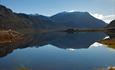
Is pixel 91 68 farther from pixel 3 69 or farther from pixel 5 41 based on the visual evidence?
Result: pixel 5 41

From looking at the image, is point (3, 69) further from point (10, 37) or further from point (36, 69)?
point (10, 37)

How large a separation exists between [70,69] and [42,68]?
5529mm

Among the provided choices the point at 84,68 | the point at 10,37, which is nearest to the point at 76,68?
the point at 84,68

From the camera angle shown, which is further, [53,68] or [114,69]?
[53,68]

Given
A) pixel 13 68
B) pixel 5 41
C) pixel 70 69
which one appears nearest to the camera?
pixel 70 69

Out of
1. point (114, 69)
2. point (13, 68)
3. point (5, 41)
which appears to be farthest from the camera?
point (5, 41)

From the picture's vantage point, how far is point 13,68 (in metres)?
48.1

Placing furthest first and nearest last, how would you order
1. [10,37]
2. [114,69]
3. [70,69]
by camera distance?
[10,37] → [70,69] → [114,69]

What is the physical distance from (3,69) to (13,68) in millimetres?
2342

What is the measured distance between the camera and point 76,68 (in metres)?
45.4

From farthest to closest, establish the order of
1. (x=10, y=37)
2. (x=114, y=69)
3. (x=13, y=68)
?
(x=10, y=37) < (x=13, y=68) < (x=114, y=69)

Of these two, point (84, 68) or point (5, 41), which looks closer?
point (84, 68)

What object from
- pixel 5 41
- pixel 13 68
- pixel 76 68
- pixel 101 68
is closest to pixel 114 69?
pixel 101 68

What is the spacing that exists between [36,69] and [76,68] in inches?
293
